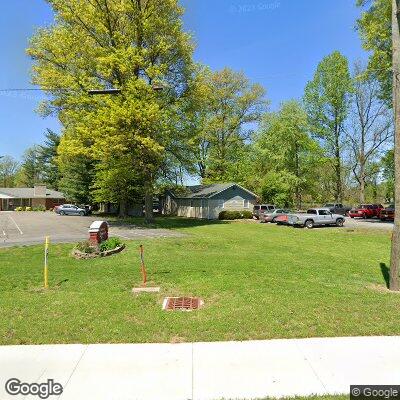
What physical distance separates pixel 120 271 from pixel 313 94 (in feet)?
153

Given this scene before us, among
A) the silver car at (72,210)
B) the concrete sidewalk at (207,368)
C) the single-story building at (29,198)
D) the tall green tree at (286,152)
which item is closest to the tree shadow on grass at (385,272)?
the concrete sidewalk at (207,368)

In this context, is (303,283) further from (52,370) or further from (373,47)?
(373,47)

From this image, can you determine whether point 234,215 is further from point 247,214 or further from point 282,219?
point 282,219

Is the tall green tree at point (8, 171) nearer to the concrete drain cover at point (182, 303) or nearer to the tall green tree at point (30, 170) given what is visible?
the tall green tree at point (30, 170)

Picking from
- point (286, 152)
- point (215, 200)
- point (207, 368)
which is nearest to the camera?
point (207, 368)

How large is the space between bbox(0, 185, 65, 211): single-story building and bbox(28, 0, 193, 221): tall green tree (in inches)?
1769

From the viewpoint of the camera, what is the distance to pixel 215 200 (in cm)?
4306

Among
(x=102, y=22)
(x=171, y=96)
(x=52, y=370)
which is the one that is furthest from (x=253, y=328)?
(x=102, y=22)

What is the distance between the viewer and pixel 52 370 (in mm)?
5500

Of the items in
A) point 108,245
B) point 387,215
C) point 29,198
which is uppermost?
point 29,198

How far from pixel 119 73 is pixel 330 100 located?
32665 millimetres

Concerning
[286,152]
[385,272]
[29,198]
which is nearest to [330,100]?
[286,152]

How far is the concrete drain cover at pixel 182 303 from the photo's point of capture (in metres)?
8.16

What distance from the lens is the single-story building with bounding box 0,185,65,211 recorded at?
2795 inches
